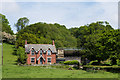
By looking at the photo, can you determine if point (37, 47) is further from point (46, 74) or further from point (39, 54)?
point (46, 74)

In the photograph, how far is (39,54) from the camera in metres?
62.3

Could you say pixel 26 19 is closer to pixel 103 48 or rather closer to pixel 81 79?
pixel 103 48

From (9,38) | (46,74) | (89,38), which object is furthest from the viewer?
(9,38)

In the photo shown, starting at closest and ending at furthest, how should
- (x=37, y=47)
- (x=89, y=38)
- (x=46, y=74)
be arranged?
(x=46, y=74) < (x=89, y=38) < (x=37, y=47)

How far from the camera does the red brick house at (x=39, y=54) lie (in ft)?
201

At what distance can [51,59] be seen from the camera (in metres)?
63.4

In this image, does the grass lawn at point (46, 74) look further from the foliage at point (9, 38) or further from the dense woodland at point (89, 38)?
the foliage at point (9, 38)

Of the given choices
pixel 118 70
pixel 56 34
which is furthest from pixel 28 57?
pixel 56 34

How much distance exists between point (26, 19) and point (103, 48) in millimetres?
86542

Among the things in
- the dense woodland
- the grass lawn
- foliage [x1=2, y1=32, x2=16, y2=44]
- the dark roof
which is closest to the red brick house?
the dark roof

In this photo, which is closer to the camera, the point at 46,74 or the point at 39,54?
the point at 46,74

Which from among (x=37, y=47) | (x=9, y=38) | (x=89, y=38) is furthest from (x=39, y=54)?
(x=9, y=38)

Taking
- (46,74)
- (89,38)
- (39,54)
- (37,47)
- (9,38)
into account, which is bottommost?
(46,74)

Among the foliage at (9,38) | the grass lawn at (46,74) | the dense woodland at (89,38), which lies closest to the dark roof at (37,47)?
the dense woodland at (89,38)
